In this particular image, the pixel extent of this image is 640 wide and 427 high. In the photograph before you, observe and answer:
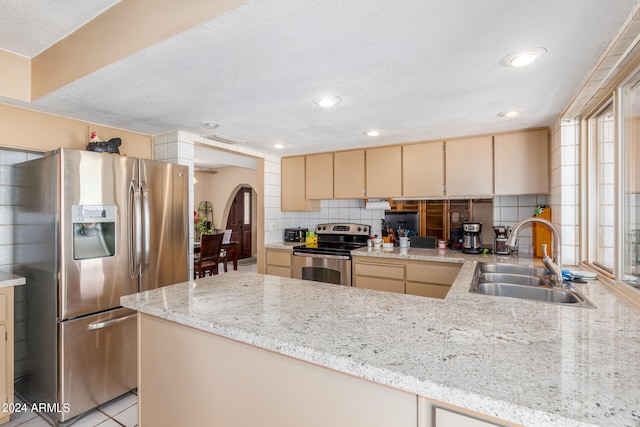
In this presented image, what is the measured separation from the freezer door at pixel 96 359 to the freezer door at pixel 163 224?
295 mm

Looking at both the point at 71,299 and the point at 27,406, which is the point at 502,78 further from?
the point at 27,406

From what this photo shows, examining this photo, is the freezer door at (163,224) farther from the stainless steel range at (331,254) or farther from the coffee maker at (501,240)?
the coffee maker at (501,240)

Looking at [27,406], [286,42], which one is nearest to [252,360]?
[286,42]

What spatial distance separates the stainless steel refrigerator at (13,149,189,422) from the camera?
1831 mm

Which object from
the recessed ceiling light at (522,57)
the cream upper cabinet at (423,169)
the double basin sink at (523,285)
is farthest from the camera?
the cream upper cabinet at (423,169)

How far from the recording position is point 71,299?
6.07 feet

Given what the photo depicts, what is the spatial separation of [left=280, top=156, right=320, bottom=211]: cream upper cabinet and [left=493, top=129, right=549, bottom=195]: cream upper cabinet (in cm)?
212

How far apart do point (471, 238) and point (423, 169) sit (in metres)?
0.83

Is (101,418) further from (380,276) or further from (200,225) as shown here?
(200,225)

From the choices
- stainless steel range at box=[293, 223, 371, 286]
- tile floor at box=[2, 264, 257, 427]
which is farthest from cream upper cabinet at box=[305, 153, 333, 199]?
tile floor at box=[2, 264, 257, 427]

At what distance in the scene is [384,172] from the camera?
334 cm

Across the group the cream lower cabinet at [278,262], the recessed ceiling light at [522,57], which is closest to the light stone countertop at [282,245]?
the cream lower cabinet at [278,262]

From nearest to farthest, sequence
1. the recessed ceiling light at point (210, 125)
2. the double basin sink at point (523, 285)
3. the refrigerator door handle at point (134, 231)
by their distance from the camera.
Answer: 1. the double basin sink at point (523, 285)
2. the refrigerator door handle at point (134, 231)
3. the recessed ceiling light at point (210, 125)

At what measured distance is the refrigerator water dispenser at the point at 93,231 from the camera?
188cm
